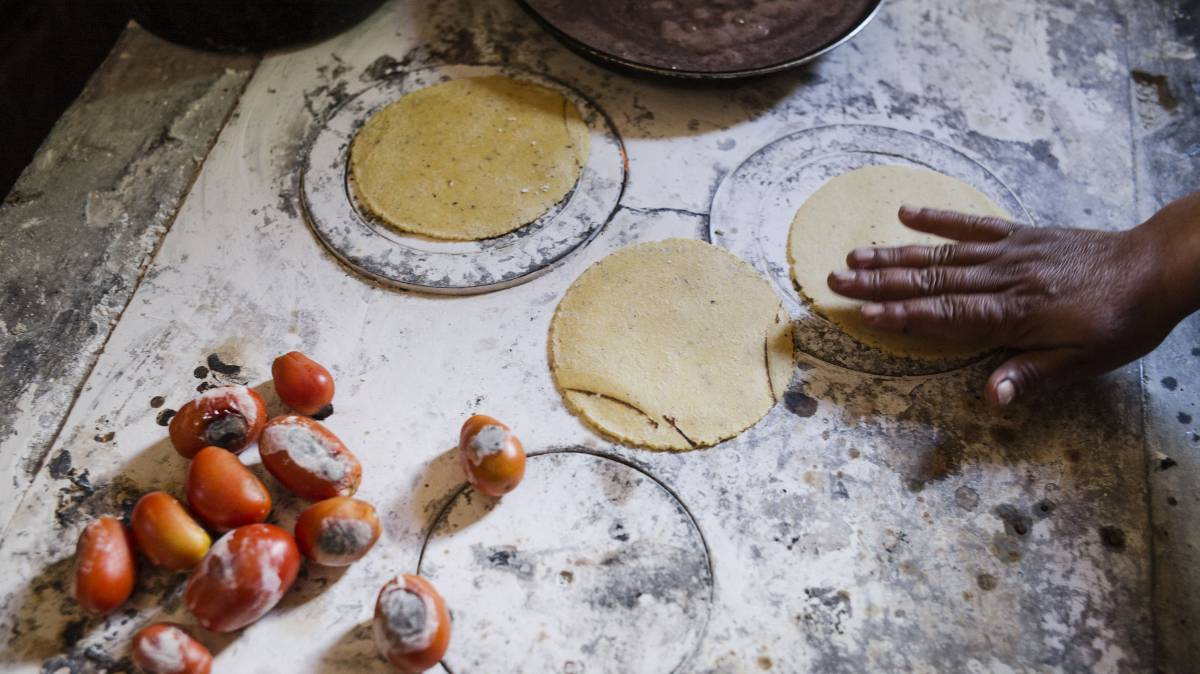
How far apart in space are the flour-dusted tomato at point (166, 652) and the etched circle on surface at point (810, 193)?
1321 millimetres

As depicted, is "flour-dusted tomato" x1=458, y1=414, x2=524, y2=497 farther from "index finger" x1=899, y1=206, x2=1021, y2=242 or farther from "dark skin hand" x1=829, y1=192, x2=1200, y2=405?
"index finger" x1=899, y1=206, x2=1021, y2=242

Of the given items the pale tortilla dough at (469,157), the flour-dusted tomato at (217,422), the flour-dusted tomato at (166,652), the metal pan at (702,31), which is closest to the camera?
the flour-dusted tomato at (166,652)

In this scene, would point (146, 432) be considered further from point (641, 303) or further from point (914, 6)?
point (914, 6)

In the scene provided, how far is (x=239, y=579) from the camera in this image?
133 cm

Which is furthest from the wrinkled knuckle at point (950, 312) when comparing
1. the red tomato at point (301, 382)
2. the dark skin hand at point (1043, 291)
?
the red tomato at point (301, 382)

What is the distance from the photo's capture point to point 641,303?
5.88 feet

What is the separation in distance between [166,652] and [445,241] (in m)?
1.01

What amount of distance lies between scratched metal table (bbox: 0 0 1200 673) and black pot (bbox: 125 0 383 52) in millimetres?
59

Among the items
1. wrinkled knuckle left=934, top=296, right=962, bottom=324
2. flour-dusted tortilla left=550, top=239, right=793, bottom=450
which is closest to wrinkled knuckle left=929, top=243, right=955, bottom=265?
wrinkled knuckle left=934, top=296, right=962, bottom=324

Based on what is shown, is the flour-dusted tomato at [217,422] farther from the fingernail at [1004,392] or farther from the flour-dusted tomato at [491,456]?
the fingernail at [1004,392]

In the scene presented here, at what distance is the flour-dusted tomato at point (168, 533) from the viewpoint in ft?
4.56

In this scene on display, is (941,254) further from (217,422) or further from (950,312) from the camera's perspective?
(217,422)

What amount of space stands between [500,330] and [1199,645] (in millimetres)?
1496

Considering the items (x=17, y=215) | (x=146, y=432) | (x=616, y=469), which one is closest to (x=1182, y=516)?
(x=616, y=469)
